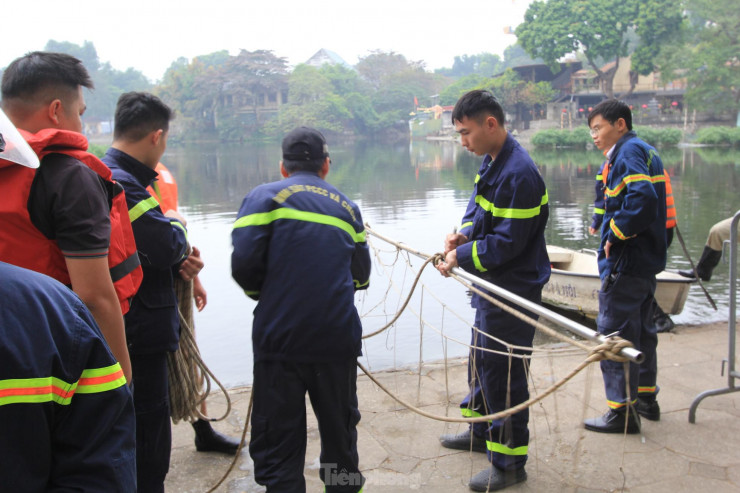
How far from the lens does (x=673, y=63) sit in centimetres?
3794

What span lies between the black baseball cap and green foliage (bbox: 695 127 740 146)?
125 feet

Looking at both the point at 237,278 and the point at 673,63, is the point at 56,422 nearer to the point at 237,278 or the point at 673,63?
the point at 237,278

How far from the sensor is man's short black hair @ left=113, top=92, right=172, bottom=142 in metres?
2.51

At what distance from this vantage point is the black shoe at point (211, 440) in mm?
3166

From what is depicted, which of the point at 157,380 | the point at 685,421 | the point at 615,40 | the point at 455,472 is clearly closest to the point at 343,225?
the point at 157,380

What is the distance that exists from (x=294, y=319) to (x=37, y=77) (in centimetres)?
113

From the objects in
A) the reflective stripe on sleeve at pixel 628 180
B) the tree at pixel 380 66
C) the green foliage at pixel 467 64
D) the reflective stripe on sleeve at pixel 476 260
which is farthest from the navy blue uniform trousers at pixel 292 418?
the green foliage at pixel 467 64

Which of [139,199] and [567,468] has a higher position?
[139,199]

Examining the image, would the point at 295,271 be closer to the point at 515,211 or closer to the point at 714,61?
the point at 515,211

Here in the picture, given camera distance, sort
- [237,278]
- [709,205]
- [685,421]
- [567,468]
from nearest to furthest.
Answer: [237,278]
[567,468]
[685,421]
[709,205]

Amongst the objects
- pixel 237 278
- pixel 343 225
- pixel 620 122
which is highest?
pixel 620 122

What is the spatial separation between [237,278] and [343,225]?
44cm

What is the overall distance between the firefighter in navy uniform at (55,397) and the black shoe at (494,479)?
196 centimetres

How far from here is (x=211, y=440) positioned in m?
3.19
